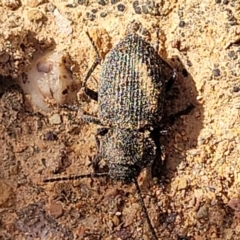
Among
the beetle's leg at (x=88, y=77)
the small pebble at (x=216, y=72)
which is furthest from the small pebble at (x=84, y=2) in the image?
the small pebble at (x=216, y=72)

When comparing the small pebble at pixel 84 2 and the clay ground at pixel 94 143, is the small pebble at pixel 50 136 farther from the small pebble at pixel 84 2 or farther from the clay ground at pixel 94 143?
the small pebble at pixel 84 2

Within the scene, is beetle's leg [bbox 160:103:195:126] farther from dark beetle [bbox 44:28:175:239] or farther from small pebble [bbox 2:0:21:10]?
small pebble [bbox 2:0:21:10]

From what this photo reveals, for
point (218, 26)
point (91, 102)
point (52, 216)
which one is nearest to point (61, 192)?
point (52, 216)

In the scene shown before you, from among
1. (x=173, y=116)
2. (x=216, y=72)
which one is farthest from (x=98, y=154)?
(x=216, y=72)

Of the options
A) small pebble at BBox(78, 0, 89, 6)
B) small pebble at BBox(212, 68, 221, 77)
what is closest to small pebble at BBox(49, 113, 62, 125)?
small pebble at BBox(78, 0, 89, 6)

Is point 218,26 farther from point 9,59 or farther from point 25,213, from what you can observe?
point 25,213

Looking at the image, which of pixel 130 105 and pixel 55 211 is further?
pixel 55 211

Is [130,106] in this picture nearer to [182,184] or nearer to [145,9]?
[182,184]
